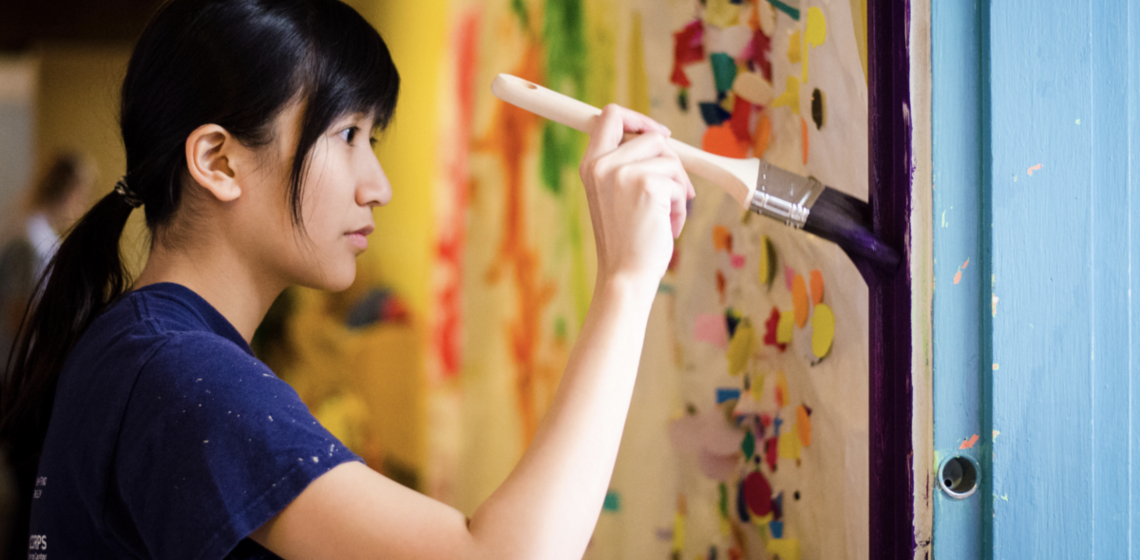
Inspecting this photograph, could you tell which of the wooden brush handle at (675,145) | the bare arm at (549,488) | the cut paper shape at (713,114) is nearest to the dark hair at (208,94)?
the wooden brush handle at (675,145)

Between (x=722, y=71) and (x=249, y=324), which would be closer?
(x=249, y=324)

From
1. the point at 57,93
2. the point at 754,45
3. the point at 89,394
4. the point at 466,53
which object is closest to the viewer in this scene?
the point at 89,394

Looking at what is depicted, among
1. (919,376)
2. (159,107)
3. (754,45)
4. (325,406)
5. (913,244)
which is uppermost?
(754,45)

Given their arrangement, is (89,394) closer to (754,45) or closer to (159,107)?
(159,107)

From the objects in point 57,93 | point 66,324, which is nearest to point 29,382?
point 66,324

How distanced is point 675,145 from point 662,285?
1.26 ft

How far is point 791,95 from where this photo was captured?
2.66 feet

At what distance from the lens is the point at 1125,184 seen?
55 cm

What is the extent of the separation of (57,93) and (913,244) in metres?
1.27

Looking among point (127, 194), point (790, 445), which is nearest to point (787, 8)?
point (790, 445)

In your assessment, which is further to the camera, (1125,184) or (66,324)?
(66,324)

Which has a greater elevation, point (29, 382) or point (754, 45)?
point (754, 45)

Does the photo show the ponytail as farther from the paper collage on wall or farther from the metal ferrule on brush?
the metal ferrule on brush

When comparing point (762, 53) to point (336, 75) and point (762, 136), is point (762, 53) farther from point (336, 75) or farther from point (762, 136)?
point (336, 75)
